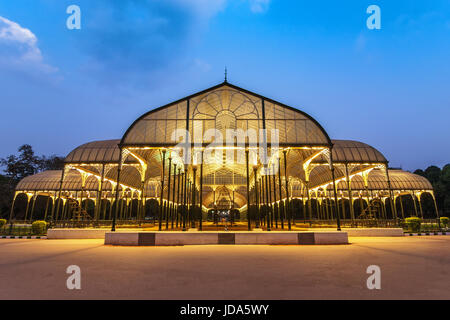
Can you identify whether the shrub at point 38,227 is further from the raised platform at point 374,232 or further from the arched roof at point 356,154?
the arched roof at point 356,154

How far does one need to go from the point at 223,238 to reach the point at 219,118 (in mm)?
9643

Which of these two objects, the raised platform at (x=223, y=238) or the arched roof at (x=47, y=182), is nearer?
the raised platform at (x=223, y=238)

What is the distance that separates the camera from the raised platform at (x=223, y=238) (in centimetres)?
1302

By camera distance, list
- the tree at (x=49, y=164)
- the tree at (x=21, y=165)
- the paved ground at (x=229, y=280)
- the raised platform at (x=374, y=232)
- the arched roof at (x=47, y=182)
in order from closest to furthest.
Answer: the paved ground at (x=229, y=280)
the raised platform at (x=374, y=232)
the arched roof at (x=47, y=182)
the tree at (x=21, y=165)
the tree at (x=49, y=164)

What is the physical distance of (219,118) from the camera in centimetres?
1847

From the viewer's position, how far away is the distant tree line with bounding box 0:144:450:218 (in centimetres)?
5659

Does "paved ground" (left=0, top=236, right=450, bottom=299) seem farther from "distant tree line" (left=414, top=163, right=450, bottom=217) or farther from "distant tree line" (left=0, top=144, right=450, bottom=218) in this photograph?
"distant tree line" (left=414, top=163, right=450, bottom=217)

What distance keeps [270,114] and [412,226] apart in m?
17.1

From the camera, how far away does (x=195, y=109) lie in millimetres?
17938

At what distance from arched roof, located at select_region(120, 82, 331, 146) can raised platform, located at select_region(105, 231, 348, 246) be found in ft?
23.7

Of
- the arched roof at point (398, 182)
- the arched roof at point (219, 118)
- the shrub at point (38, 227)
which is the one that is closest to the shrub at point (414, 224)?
the arched roof at point (219, 118)

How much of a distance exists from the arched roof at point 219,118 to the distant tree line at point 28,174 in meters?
48.4

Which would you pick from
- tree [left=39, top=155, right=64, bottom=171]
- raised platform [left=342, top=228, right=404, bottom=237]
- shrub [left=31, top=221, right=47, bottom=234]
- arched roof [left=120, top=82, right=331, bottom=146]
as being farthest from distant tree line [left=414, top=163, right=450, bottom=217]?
tree [left=39, top=155, right=64, bottom=171]

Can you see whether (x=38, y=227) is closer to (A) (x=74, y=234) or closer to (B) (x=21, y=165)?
(A) (x=74, y=234)
